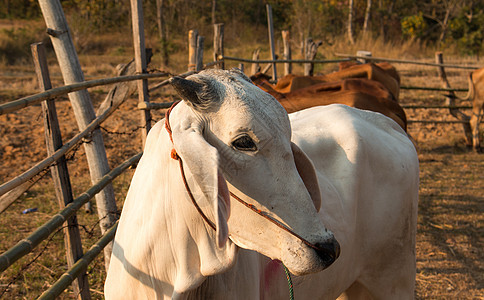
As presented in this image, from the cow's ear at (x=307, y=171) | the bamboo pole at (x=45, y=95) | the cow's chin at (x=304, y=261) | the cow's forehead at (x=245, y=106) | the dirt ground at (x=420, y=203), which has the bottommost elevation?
the dirt ground at (x=420, y=203)

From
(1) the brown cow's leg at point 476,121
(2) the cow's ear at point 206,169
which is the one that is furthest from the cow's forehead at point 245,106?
(1) the brown cow's leg at point 476,121

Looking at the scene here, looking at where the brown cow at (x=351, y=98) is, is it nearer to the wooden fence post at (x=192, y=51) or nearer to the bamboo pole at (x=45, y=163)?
the wooden fence post at (x=192, y=51)

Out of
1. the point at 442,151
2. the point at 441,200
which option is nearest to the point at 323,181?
the point at 441,200

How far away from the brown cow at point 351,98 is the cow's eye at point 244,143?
9.41ft

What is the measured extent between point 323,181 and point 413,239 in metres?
0.76

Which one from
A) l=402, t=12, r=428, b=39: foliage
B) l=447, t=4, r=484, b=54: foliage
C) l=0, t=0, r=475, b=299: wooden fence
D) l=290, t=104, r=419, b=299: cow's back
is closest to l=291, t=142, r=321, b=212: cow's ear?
l=290, t=104, r=419, b=299: cow's back

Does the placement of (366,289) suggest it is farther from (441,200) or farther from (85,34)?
(85,34)

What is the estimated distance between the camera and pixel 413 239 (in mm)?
2662

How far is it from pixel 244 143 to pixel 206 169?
152 millimetres

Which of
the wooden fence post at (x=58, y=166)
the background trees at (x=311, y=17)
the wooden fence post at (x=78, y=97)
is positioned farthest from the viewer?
the background trees at (x=311, y=17)

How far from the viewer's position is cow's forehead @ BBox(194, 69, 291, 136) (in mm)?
1410

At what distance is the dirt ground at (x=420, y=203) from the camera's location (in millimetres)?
3930

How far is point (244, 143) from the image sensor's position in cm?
141

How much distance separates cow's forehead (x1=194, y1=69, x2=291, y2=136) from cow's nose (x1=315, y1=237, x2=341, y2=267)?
1.20 ft
